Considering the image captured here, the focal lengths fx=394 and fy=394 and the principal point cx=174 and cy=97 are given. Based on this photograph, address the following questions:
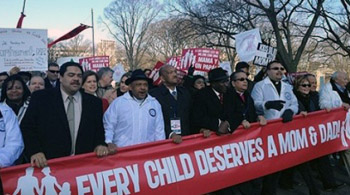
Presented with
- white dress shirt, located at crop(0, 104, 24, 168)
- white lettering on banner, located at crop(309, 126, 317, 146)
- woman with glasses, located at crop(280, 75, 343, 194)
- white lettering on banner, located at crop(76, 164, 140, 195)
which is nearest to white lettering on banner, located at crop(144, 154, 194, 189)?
white lettering on banner, located at crop(76, 164, 140, 195)

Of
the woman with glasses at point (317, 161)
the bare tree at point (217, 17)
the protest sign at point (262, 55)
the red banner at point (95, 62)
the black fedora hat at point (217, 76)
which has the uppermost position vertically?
the bare tree at point (217, 17)

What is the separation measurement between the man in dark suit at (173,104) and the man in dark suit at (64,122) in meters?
1.15

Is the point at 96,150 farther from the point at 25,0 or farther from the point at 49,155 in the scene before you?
the point at 25,0

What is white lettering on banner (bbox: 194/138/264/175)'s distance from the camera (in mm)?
4539

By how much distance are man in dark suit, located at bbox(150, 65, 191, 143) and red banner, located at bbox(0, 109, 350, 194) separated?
1.40 feet

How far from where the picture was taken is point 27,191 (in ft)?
10.9

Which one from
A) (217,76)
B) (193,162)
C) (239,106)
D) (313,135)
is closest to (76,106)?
(193,162)

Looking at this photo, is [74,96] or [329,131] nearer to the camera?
[74,96]

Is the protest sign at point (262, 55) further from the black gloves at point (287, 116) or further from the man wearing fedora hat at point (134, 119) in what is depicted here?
the man wearing fedora hat at point (134, 119)

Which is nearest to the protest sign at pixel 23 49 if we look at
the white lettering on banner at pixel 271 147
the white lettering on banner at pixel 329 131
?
the white lettering on banner at pixel 271 147

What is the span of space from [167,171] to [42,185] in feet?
4.35

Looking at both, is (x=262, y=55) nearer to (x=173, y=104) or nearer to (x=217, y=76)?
(x=217, y=76)

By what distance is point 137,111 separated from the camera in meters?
4.38

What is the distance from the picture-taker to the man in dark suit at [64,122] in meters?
3.58
